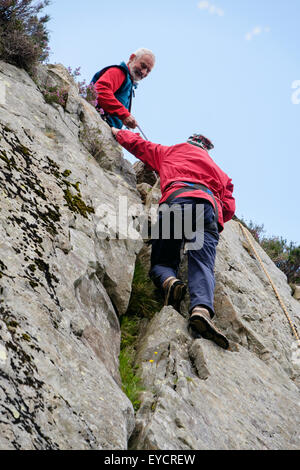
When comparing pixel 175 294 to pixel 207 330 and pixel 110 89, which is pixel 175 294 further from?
pixel 110 89

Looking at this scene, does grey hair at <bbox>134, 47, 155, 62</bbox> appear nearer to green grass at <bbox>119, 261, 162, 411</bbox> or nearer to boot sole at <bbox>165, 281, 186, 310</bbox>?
green grass at <bbox>119, 261, 162, 411</bbox>

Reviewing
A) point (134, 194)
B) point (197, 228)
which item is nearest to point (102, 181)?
point (134, 194)

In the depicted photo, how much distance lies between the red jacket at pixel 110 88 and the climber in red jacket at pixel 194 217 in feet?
6.21

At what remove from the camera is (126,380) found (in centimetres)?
414

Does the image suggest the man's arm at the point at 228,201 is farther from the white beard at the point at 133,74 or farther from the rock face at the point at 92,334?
the white beard at the point at 133,74

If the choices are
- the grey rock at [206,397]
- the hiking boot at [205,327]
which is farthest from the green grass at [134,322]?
the hiking boot at [205,327]

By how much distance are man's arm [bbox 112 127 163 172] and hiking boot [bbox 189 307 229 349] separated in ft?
10.1

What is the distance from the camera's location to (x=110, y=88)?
8570 mm

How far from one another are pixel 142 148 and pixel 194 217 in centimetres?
217

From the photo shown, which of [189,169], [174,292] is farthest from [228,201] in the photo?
[174,292]

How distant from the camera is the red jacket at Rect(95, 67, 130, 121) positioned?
8.45 meters

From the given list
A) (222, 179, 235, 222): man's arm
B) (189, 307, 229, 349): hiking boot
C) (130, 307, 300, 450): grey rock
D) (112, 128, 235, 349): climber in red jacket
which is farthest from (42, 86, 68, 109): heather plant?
(189, 307, 229, 349): hiking boot
